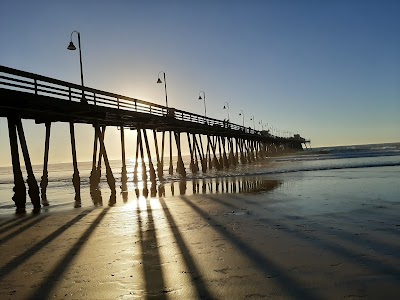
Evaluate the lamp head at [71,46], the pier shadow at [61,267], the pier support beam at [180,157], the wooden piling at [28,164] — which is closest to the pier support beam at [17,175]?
the wooden piling at [28,164]

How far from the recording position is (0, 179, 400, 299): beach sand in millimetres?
3963

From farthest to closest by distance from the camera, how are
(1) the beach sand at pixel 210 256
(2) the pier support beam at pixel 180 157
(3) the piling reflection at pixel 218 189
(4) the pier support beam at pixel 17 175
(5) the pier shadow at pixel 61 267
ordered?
(2) the pier support beam at pixel 180 157 → (3) the piling reflection at pixel 218 189 → (4) the pier support beam at pixel 17 175 → (5) the pier shadow at pixel 61 267 → (1) the beach sand at pixel 210 256

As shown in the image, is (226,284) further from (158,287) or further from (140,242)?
(140,242)

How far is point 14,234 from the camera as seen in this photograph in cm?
784

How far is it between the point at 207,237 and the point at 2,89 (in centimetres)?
861

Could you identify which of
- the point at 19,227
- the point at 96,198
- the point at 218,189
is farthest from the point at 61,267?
the point at 218,189

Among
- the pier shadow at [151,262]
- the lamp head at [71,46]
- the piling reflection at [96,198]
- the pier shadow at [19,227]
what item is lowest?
the pier shadow at [151,262]

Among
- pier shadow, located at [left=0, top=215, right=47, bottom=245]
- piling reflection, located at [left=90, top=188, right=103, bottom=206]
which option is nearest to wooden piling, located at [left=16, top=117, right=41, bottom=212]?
piling reflection, located at [left=90, top=188, right=103, bottom=206]

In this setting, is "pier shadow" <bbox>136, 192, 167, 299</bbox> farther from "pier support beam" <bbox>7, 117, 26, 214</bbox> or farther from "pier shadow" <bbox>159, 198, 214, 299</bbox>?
"pier support beam" <bbox>7, 117, 26, 214</bbox>

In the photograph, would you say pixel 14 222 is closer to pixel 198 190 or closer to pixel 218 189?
pixel 198 190

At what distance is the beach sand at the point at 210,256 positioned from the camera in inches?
156

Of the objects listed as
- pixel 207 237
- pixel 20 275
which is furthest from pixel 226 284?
pixel 20 275

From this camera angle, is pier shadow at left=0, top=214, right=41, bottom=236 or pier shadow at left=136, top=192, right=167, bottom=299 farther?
pier shadow at left=0, top=214, right=41, bottom=236

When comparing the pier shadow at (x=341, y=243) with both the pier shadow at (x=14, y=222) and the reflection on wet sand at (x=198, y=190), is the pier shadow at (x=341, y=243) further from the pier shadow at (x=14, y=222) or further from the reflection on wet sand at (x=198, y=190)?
the reflection on wet sand at (x=198, y=190)
